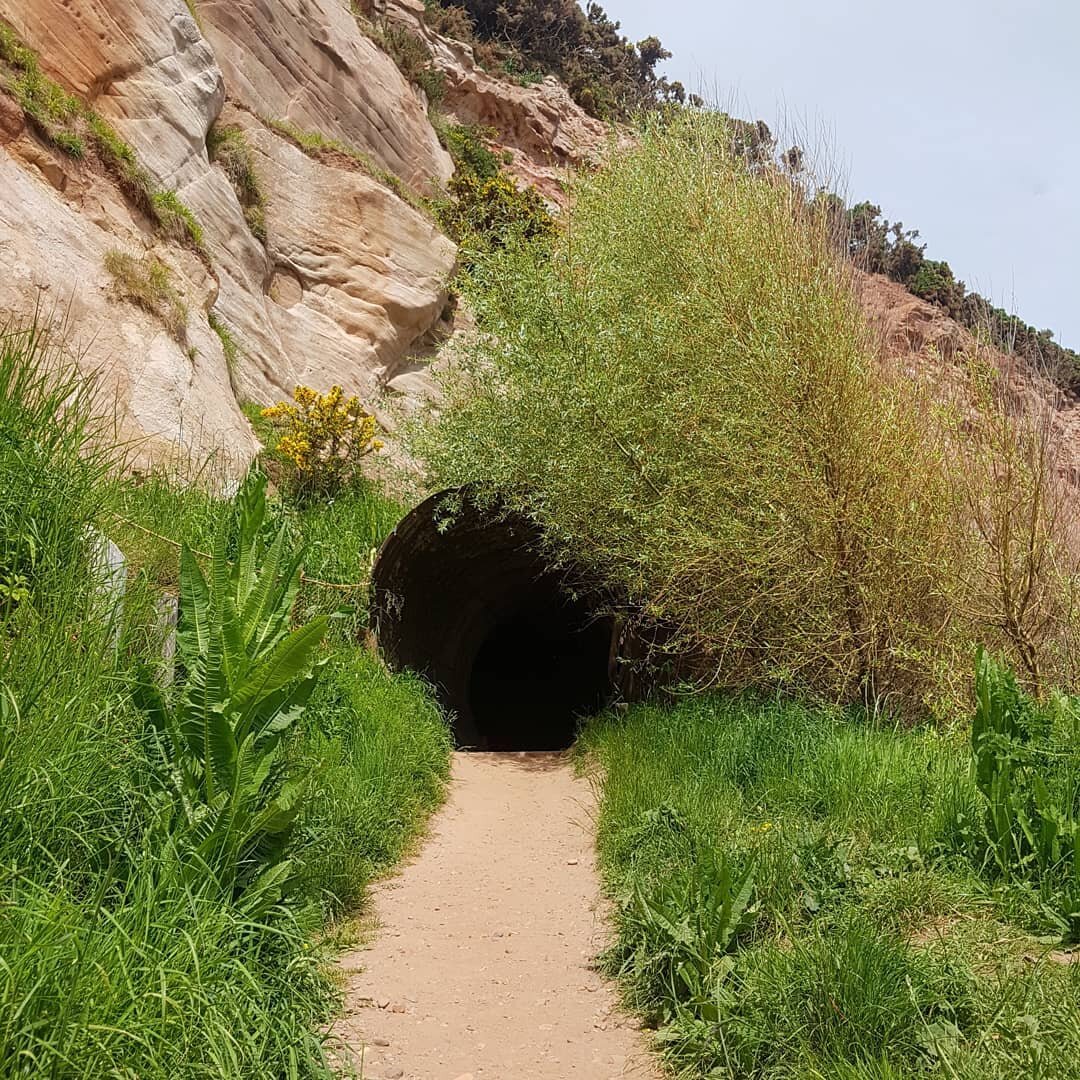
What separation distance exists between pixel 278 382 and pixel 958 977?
41.2 feet

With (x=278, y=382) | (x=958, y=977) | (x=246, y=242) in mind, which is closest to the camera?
(x=958, y=977)

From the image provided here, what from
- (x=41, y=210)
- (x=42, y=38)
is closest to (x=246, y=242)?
(x=42, y=38)

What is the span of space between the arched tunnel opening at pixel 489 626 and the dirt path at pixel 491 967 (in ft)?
8.97

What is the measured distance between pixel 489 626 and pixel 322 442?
3439 mm

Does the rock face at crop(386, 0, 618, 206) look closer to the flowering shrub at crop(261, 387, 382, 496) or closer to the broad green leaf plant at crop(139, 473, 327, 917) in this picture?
the flowering shrub at crop(261, 387, 382, 496)

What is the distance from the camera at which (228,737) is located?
3.56 metres

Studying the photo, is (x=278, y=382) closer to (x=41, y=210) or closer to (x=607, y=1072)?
(x=41, y=210)

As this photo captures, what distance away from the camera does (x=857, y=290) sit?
729 centimetres

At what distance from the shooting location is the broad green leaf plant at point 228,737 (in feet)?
11.2

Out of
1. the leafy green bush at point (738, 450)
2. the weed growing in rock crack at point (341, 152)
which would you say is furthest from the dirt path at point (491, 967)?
the weed growing in rock crack at point (341, 152)

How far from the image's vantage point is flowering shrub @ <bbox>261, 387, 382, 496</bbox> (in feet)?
36.7

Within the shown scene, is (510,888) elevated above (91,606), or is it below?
below

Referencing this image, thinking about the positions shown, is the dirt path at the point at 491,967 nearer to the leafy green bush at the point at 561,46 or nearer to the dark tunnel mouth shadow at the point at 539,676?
the dark tunnel mouth shadow at the point at 539,676

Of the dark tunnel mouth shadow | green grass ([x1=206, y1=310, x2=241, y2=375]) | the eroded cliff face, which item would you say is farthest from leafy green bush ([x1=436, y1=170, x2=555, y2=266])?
the dark tunnel mouth shadow
